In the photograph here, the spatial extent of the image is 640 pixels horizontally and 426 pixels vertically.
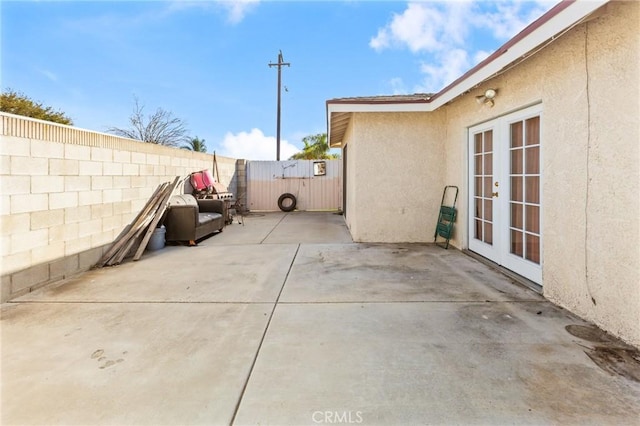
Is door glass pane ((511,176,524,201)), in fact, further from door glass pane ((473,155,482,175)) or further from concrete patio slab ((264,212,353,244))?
concrete patio slab ((264,212,353,244))

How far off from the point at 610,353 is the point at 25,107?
19.0 meters

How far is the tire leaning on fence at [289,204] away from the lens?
1324 cm

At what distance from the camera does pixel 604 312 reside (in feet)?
9.08

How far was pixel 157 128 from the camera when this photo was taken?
1752 centimetres

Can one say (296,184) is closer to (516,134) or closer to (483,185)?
(483,185)

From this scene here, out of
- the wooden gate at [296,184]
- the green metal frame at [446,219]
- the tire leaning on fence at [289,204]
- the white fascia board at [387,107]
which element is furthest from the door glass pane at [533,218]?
the tire leaning on fence at [289,204]

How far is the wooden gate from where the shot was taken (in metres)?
13.3

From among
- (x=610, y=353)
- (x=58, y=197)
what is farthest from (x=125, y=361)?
(x=610, y=353)

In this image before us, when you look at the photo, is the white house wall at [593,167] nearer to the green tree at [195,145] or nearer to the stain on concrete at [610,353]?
the stain on concrete at [610,353]

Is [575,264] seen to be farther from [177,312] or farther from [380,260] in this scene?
[177,312]

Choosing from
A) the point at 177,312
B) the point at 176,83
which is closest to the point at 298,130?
the point at 176,83

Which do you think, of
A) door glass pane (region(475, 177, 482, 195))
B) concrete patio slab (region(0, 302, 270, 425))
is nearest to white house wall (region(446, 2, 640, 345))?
door glass pane (region(475, 177, 482, 195))

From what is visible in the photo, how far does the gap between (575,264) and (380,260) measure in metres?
2.58

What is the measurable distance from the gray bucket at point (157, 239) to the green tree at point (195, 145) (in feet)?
43.1
